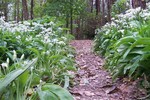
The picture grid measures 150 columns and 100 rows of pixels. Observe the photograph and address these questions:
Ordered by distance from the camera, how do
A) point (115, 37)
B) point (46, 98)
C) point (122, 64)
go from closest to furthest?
point (46, 98), point (122, 64), point (115, 37)

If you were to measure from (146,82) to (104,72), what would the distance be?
4.99ft

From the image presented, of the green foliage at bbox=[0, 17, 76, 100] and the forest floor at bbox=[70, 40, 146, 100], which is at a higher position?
the green foliage at bbox=[0, 17, 76, 100]

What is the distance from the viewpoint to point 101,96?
3096 mm

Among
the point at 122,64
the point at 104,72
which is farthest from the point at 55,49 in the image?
the point at 122,64

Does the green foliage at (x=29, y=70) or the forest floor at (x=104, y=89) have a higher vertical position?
the green foliage at (x=29, y=70)

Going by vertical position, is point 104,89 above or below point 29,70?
below

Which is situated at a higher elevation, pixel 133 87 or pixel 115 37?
pixel 115 37

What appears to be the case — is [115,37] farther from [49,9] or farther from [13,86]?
[49,9]

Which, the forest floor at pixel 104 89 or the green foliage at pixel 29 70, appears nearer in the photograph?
A: the green foliage at pixel 29 70

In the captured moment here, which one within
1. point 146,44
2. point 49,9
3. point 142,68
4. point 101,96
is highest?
point 49,9

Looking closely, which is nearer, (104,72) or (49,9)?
(104,72)

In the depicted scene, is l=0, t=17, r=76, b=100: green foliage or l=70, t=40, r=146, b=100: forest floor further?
l=70, t=40, r=146, b=100: forest floor

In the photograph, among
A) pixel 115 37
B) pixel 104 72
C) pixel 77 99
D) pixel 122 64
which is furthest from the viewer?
pixel 115 37

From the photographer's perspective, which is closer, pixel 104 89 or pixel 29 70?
pixel 29 70
